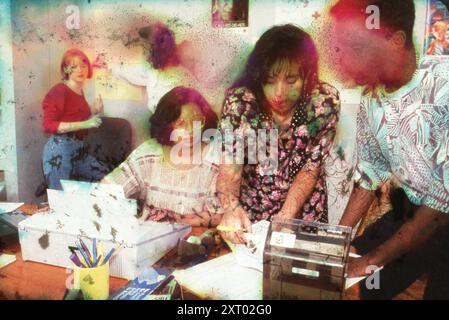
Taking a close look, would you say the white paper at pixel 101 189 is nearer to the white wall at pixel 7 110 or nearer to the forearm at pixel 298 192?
the white wall at pixel 7 110

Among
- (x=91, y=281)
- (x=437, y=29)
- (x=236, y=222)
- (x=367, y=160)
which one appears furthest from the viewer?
(x=236, y=222)

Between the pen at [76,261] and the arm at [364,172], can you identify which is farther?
the arm at [364,172]

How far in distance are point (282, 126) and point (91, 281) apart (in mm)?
821

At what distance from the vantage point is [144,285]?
1436 mm

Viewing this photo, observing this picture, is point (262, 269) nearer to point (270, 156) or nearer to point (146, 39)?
point (270, 156)

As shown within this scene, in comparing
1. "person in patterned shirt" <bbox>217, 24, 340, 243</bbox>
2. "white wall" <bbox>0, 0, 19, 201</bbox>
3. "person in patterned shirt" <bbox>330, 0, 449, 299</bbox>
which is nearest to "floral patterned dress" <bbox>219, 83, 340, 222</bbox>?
"person in patterned shirt" <bbox>217, 24, 340, 243</bbox>

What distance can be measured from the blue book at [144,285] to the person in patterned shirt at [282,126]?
308 millimetres

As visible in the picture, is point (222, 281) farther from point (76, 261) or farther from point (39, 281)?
point (39, 281)

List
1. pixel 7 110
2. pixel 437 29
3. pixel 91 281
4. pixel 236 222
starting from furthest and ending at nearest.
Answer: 1. pixel 7 110
2. pixel 236 222
3. pixel 437 29
4. pixel 91 281

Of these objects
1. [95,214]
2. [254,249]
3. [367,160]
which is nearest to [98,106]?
[95,214]

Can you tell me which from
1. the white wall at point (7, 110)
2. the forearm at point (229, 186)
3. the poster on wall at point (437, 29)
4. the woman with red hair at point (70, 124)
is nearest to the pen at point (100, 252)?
the woman with red hair at point (70, 124)

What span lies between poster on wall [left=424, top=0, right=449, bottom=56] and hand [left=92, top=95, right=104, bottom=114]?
1171 mm

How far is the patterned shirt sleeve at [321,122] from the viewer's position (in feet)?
5.29

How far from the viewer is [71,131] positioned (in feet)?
5.99
